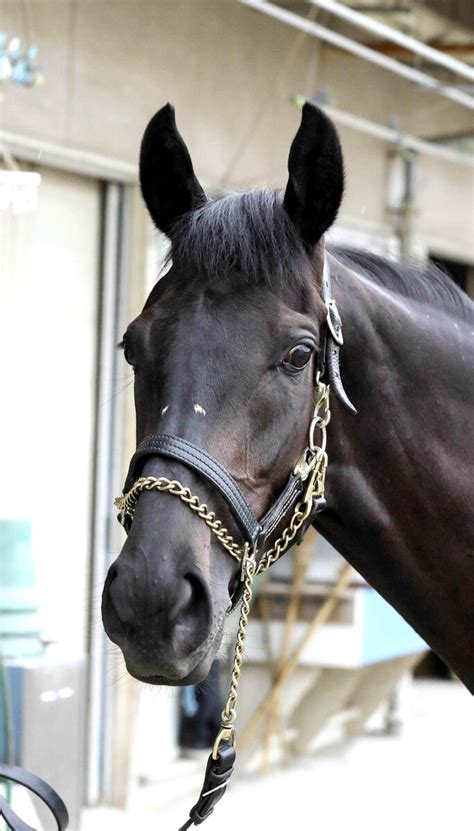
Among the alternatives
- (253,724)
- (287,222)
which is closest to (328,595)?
(253,724)

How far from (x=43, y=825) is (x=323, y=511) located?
1978 mm

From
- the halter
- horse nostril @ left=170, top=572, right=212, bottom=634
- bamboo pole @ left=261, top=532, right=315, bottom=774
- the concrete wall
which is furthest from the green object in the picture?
horse nostril @ left=170, top=572, right=212, bottom=634

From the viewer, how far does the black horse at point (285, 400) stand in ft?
5.44

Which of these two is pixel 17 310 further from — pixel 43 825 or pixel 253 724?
pixel 253 724

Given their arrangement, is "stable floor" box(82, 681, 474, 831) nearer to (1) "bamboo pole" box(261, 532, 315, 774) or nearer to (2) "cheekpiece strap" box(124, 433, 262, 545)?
(1) "bamboo pole" box(261, 532, 315, 774)

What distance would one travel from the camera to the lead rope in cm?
171

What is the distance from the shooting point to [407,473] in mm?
2092

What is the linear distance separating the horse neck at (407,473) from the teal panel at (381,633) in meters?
3.37

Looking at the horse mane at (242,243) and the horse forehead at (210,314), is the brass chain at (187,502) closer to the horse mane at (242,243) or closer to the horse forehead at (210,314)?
the horse forehead at (210,314)

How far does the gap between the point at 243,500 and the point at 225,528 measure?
5cm

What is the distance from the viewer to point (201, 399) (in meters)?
1.73

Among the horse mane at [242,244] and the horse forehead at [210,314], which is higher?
the horse mane at [242,244]

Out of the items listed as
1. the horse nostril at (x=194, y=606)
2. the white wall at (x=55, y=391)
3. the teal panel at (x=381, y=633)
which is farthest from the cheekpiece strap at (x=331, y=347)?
the teal panel at (x=381, y=633)

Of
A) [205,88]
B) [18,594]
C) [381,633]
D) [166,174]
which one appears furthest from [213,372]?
[381,633]
